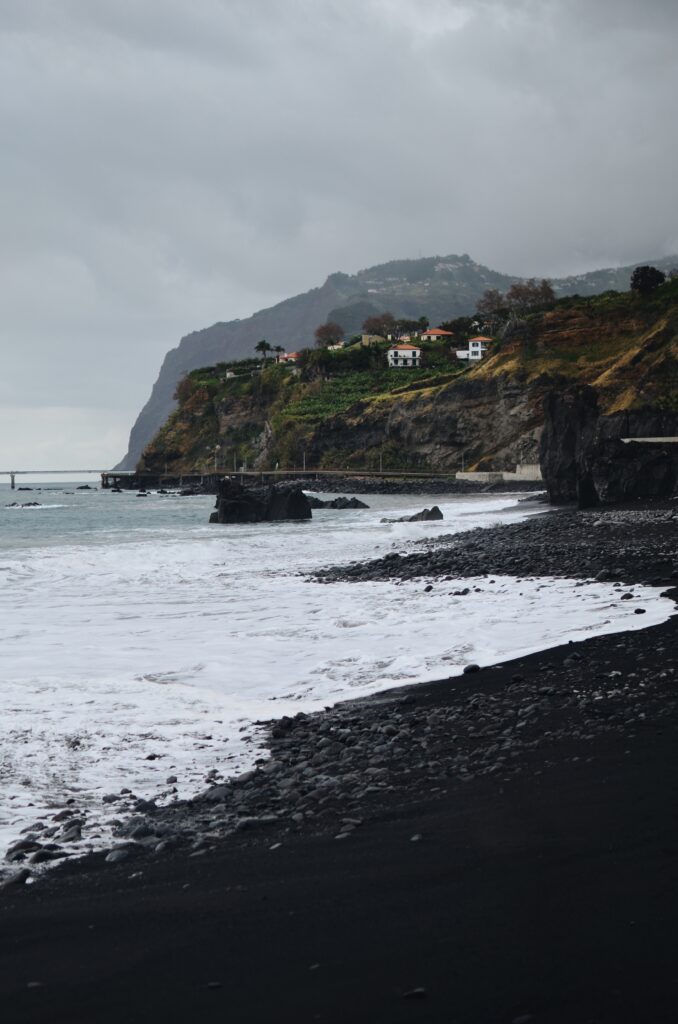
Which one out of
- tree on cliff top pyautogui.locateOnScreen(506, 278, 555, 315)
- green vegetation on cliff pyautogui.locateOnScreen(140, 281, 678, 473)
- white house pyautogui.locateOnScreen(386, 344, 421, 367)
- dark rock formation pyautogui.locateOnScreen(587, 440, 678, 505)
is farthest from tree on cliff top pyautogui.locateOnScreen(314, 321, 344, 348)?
dark rock formation pyautogui.locateOnScreen(587, 440, 678, 505)

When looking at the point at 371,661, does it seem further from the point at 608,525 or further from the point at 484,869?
the point at 608,525

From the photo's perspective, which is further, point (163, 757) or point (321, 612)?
point (321, 612)

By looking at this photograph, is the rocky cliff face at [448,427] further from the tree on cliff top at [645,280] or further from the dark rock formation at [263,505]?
the dark rock formation at [263,505]

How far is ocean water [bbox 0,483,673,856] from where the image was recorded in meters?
7.43

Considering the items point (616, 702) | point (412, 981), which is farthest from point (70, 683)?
point (412, 981)

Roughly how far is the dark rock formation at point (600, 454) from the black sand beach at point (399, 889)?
36044 millimetres

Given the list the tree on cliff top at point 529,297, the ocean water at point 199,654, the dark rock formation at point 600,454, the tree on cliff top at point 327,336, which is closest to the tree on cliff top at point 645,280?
the tree on cliff top at point 529,297

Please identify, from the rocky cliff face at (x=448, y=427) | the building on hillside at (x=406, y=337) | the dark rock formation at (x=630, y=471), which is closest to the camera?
the dark rock formation at (x=630, y=471)

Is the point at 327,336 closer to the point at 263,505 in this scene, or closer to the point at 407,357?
the point at 407,357

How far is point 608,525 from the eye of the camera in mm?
29188

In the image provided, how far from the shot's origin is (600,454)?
43.3 meters

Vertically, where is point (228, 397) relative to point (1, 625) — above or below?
above

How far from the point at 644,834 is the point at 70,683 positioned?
755 cm

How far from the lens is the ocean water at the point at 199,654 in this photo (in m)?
7.43
